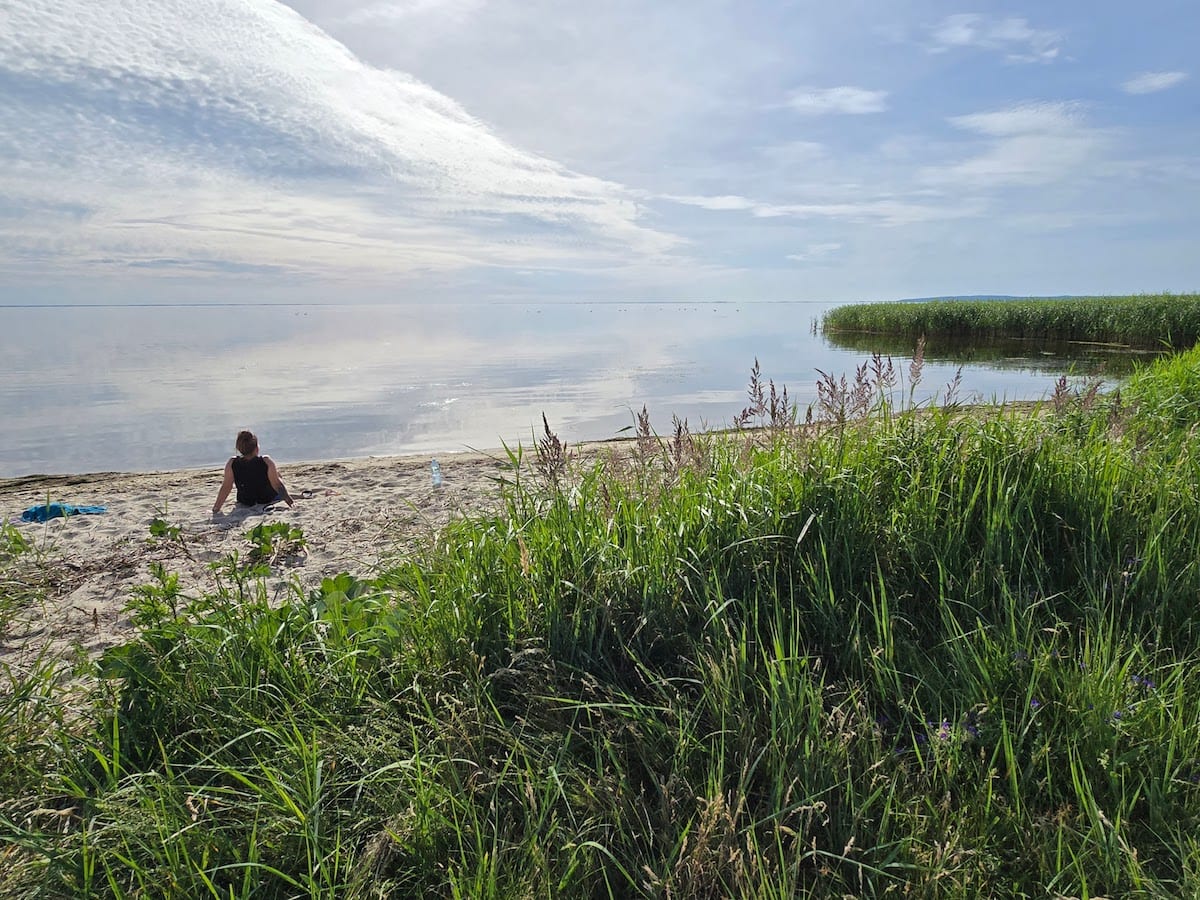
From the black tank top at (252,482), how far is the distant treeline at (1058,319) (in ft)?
94.2

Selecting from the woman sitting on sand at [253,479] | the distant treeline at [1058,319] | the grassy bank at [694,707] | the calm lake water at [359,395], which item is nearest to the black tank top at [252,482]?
the woman sitting on sand at [253,479]

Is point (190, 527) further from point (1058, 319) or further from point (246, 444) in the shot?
point (1058, 319)

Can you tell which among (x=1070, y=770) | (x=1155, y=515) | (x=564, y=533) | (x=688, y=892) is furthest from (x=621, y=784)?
(x=1155, y=515)

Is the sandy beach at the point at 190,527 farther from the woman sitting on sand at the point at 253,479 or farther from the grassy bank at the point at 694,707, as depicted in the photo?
the grassy bank at the point at 694,707

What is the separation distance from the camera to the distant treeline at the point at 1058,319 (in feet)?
84.8

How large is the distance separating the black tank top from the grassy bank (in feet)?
16.7

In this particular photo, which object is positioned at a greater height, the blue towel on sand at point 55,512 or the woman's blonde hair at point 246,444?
the woman's blonde hair at point 246,444

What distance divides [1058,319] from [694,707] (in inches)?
1418

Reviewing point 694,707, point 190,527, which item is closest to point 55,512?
point 190,527

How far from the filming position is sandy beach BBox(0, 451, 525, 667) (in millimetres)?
4113


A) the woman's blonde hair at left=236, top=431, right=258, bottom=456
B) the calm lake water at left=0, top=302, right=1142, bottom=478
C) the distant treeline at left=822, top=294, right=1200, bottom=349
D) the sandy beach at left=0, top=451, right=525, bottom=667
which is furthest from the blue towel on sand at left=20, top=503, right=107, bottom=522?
the distant treeline at left=822, top=294, right=1200, bottom=349

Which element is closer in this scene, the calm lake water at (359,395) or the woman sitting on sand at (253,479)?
the woman sitting on sand at (253,479)

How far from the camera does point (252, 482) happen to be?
7746mm

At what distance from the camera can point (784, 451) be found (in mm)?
3521
